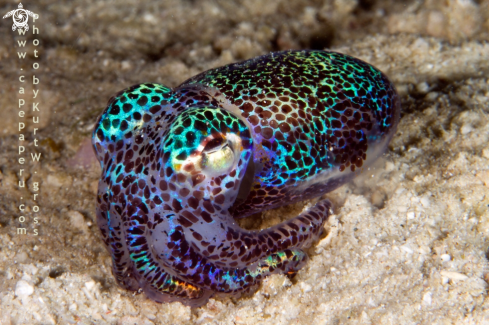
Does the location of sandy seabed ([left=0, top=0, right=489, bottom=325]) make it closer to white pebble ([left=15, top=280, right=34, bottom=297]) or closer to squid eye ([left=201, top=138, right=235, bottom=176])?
white pebble ([left=15, top=280, right=34, bottom=297])

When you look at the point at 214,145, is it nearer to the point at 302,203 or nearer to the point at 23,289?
the point at 302,203

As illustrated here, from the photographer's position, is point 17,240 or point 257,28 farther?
point 257,28

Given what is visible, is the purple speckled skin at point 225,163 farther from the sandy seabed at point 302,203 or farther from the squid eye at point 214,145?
the sandy seabed at point 302,203

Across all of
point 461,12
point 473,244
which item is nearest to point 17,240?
point 473,244

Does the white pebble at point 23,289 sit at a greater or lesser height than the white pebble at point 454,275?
lesser

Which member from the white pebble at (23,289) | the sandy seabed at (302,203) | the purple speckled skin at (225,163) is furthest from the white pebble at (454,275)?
the white pebble at (23,289)

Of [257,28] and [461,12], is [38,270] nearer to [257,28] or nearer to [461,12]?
[257,28]
